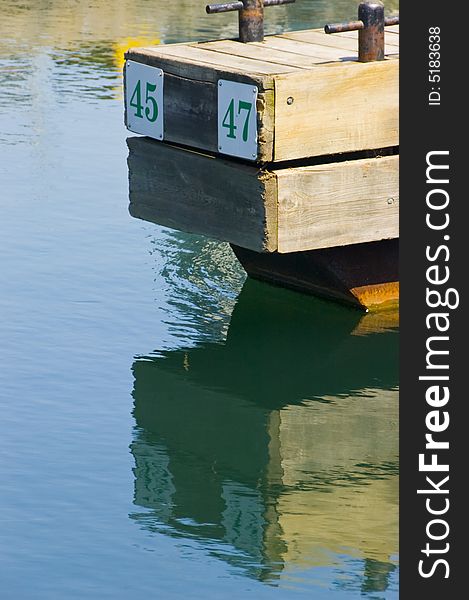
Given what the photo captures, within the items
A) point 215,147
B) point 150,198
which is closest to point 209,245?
point 150,198

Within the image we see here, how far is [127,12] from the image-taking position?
1742 centimetres

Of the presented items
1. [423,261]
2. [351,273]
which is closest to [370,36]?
[351,273]

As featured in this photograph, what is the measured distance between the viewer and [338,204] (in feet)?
24.5

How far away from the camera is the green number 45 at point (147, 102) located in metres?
7.75

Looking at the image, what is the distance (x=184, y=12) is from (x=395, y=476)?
475 inches

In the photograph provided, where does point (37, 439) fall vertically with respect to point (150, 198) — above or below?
below

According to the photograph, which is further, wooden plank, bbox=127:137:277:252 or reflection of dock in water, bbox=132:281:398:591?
wooden plank, bbox=127:137:277:252

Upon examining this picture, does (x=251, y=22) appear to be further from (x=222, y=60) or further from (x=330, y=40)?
(x=222, y=60)

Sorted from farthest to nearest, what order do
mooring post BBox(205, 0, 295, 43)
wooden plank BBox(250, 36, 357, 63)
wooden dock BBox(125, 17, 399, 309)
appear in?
mooring post BBox(205, 0, 295, 43) < wooden plank BBox(250, 36, 357, 63) < wooden dock BBox(125, 17, 399, 309)

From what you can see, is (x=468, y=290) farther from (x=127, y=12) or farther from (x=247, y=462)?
(x=127, y=12)

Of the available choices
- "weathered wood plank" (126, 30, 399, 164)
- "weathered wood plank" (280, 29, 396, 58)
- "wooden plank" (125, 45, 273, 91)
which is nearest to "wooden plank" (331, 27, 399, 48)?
"weathered wood plank" (280, 29, 396, 58)

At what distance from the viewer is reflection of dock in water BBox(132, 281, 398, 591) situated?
18.2ft

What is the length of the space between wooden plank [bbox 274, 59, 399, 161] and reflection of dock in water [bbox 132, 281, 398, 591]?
1.02 meters

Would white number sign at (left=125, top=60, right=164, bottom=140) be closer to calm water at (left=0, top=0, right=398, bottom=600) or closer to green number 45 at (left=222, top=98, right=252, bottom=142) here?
green number 45 at (left=222, top=98, right=252, bottom=142)
